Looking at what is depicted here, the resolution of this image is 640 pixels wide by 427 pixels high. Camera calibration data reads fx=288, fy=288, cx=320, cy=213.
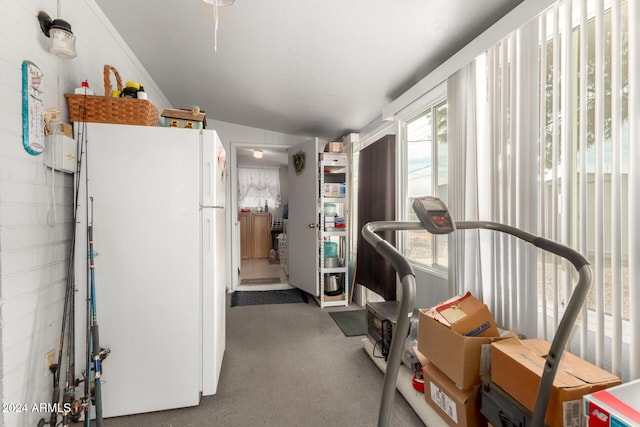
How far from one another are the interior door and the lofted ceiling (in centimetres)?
80

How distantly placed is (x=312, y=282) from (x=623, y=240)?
3.18 meters

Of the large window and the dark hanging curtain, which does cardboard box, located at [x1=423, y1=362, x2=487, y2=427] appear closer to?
the large window

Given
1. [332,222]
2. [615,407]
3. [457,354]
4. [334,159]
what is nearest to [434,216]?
[615,407]

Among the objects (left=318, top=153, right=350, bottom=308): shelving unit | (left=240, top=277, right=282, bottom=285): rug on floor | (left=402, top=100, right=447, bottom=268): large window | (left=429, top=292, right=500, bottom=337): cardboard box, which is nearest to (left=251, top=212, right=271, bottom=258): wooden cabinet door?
(left=240, top=277, right=282, bottom=285): rug on floor

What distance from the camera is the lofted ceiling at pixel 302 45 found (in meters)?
1.70

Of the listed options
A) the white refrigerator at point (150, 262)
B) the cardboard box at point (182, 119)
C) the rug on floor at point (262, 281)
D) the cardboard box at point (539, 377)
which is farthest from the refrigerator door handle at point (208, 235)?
the rug on floor at point (262, 281)

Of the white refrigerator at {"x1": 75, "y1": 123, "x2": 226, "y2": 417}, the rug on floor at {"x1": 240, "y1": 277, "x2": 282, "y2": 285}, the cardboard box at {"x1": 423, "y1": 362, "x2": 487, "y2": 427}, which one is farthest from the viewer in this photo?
the rug on floor at {"x1": 240, "y1": 277, "x2": 282, "y2": 285}

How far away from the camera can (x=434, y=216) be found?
100 cm

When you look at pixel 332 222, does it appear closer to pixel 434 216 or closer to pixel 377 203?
pixel 377 203

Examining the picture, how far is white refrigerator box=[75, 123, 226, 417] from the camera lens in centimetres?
164

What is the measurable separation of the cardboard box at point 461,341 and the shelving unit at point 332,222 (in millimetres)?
2115

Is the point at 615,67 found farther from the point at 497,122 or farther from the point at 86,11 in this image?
the point at 86,11

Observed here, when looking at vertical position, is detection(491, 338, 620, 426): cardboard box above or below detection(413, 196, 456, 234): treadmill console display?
below

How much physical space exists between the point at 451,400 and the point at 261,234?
6.12 meters
